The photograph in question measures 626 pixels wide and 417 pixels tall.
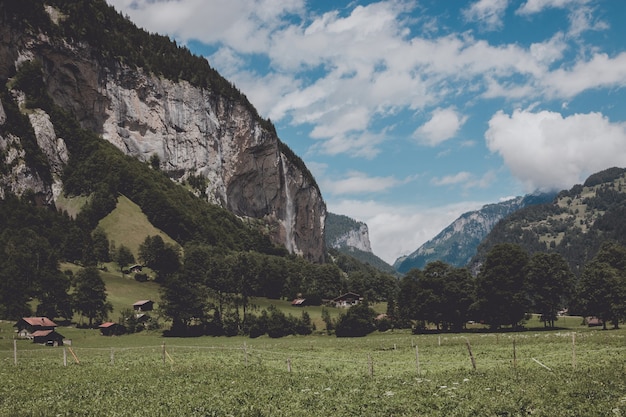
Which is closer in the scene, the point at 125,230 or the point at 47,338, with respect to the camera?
the point at 47,338

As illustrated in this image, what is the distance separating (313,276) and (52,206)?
105 metres

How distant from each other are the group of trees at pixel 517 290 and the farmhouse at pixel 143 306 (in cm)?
6410

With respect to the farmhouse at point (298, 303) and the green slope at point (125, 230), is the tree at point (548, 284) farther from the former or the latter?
the green slope at point (125, 230)

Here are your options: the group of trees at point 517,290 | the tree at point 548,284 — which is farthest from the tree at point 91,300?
the tree at point 548,284

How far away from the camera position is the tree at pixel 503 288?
84750 millimetres

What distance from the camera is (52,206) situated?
189750 mm

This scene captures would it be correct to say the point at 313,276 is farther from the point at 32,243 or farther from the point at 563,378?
the point at 563,378

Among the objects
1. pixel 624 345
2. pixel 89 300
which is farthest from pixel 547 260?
pixel 89 300

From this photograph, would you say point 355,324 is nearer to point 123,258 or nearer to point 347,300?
point 347,300

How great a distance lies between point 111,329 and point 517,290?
3163 inches

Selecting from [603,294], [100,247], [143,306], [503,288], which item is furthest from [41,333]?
[603,294]

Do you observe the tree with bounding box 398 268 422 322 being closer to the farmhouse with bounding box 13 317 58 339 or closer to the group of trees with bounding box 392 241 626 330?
the group of trees with bounding box 392 241 626 330

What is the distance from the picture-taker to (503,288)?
284ft

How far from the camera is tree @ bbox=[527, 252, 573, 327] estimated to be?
87100 millimetres
